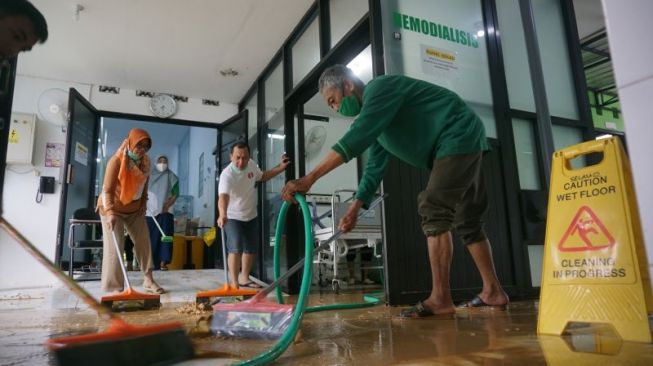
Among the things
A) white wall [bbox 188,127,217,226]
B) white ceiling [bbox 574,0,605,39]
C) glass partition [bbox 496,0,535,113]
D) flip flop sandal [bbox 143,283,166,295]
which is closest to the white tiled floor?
flip flop sandal [bbox 143,283,166,295]

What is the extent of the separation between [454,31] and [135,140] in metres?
2.53

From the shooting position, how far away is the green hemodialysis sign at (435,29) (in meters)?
2.77

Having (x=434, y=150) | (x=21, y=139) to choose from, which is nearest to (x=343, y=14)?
(x=434, y=150)

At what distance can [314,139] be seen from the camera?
5426 millimetres

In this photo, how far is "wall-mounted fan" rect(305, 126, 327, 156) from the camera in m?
5.25

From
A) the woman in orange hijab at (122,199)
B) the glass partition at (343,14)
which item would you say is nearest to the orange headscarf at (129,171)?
the woman in orange hijab at (122,199)

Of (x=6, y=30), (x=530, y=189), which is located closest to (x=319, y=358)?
(x=6, y=30)

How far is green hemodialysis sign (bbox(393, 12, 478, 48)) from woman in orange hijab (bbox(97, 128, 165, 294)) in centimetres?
210

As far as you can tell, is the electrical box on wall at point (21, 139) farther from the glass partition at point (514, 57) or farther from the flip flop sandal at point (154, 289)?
the glass partition at point (514, 57)

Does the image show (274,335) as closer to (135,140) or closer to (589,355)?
(589,355)

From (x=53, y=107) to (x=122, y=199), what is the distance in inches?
117

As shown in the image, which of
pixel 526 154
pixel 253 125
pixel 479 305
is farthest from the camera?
pixel 253 125

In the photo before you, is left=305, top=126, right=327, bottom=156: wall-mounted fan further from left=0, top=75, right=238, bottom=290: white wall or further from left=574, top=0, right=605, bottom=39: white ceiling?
left=574, top=0, right=605, bottom=39: white ceiling

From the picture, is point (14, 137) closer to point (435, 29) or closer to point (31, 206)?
point (31, 206)
